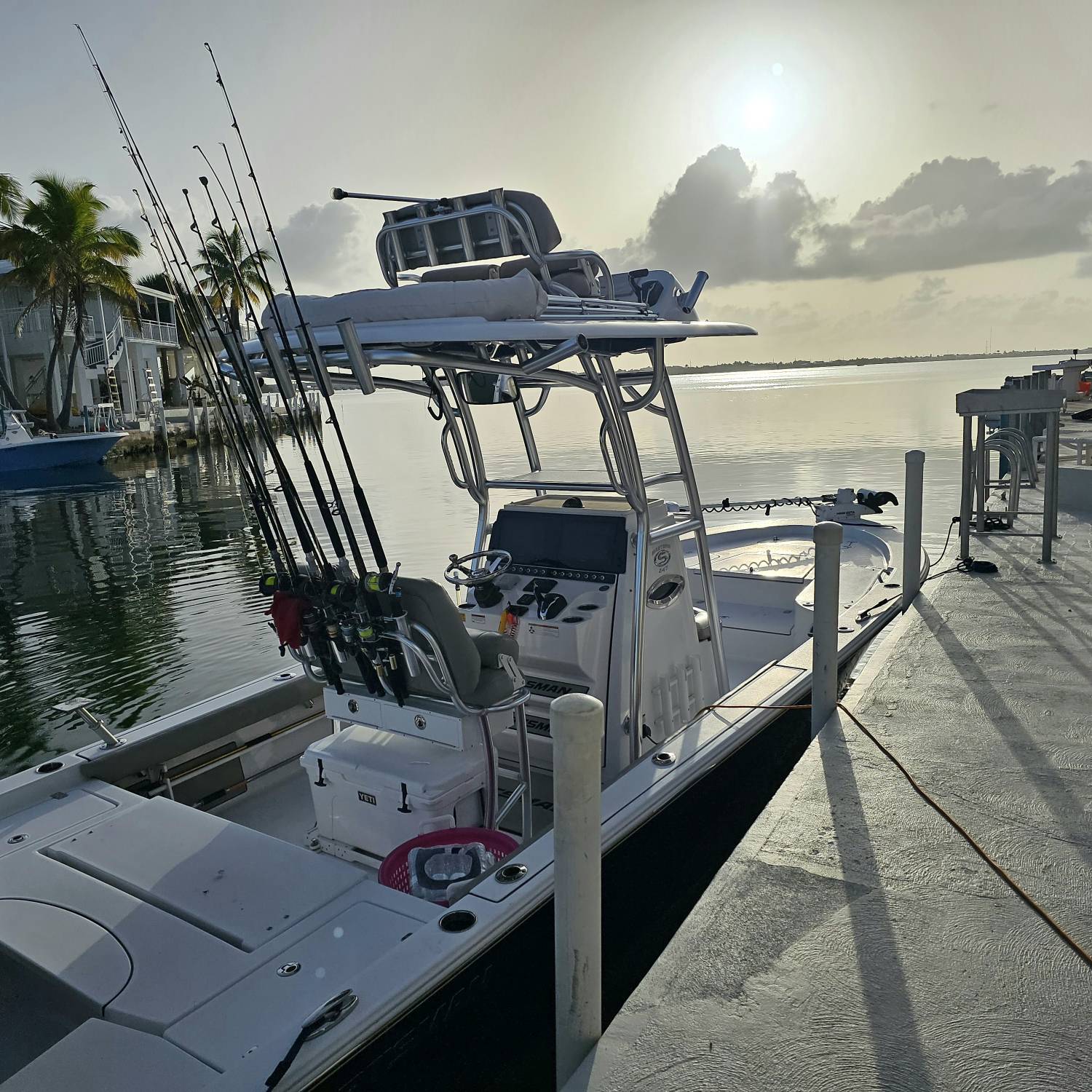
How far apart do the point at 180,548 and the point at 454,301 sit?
14758 millimetres

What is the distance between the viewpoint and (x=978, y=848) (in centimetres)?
276

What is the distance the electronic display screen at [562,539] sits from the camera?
438 cm

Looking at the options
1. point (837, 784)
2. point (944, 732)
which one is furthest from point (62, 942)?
point (944, 732)

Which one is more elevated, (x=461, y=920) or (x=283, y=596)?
(x=283, y=596)

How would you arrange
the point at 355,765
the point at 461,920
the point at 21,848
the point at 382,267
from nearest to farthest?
the point at 461,920
the point at 21,848
the point at 355,765
the point at 382,267

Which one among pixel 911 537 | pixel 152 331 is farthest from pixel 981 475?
pixel 152 331

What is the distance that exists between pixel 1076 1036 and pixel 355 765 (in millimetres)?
2411

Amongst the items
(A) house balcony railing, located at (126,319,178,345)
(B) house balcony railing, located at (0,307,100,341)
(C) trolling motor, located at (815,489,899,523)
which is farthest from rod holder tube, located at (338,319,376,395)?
(A) house balcony railing, located at (126,319,178,345)

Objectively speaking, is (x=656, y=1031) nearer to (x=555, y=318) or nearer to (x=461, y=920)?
(x=461, y=920)

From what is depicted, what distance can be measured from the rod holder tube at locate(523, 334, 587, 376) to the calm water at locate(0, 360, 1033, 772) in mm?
6122

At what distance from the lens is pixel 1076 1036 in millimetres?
2016

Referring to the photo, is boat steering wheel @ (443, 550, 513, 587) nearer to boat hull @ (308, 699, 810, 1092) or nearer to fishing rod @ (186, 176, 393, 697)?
fishing rod @ (186, 176, 393, 697)

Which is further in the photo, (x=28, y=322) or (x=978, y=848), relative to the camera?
(x=28, y=322)

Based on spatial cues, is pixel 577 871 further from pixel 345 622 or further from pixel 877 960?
pixel 345 622
